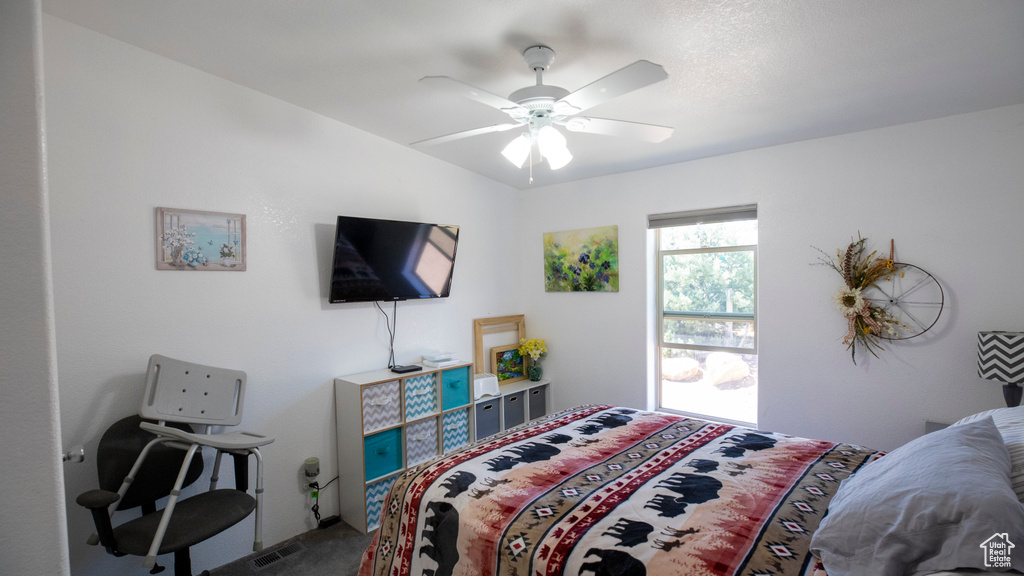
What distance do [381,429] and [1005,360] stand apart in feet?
11.0

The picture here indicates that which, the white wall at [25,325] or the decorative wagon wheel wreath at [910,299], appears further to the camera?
the decorative wagon wheel wreath at [910,299]

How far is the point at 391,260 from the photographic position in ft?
10.6

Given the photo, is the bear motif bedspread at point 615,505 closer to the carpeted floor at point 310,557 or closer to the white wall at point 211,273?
the carpeted floor at point 310,557

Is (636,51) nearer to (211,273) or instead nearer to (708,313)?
(708,313)

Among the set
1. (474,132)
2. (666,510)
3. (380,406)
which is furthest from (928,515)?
(380,406)

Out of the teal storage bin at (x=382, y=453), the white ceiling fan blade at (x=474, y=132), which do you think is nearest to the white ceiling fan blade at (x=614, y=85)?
the white ceiling fan blade at (x=474, y=132)

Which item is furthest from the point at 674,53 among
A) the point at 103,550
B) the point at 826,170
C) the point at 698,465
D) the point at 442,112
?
the point at 103,550

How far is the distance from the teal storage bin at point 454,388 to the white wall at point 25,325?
8.36ft

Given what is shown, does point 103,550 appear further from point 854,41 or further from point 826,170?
point 826,170

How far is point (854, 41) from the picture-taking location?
6.32ft

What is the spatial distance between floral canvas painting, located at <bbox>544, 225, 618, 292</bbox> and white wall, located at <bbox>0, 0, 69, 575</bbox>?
3.59 meters

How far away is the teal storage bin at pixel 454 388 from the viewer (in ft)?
11.0

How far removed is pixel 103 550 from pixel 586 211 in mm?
3770
